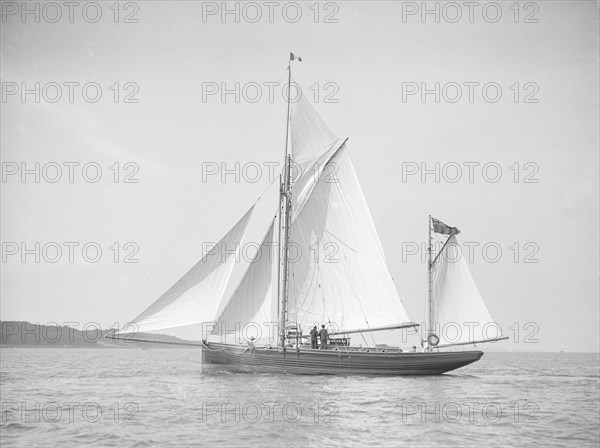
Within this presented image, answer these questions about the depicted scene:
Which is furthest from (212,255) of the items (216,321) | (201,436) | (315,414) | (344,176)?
(201,436)

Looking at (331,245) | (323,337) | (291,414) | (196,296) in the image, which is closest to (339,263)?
(331,245)

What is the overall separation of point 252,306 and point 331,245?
7784 mm

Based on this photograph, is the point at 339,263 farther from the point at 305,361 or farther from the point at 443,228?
the point at 443,228

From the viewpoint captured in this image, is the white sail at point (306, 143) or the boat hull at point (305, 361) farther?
the white sail at point (306, 143)

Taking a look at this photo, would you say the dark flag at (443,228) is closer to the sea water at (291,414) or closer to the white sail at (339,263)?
the white sail at (339,263)

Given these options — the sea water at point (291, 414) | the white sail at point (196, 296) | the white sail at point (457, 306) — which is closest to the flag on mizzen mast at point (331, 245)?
the white sail at point (457, 306)

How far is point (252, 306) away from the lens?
1799 inches

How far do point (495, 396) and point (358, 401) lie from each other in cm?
967

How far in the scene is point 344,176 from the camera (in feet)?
166

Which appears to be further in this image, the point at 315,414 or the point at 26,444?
the point at 315,414

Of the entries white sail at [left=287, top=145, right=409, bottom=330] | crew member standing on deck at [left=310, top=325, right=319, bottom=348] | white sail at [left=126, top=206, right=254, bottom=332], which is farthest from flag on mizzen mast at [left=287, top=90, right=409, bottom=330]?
white sail at [left=126, top=206, right=254, bottom=332]

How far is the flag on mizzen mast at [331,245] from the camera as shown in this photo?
→ 1935 inches

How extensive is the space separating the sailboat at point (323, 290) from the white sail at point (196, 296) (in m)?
0.09

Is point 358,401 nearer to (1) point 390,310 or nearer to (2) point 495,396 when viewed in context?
(2) point 495,396
